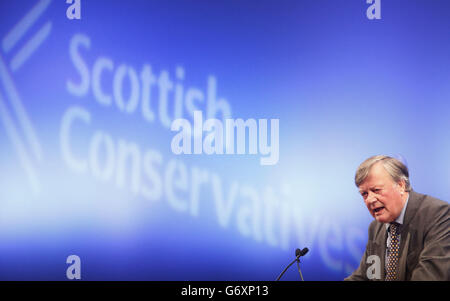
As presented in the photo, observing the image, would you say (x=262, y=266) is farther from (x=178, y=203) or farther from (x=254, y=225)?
(x=178, y=203)

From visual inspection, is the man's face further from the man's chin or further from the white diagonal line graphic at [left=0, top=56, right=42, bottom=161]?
the white diagonal line graphic at [left=0, top=56, right=42, bottom=161]

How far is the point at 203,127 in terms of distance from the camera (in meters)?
3.39

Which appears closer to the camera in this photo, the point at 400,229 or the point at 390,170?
the point at 400,229

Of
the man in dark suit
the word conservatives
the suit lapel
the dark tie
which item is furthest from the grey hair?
the word conservatives

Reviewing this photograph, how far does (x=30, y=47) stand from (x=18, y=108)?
491 mm

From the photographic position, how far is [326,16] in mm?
3424

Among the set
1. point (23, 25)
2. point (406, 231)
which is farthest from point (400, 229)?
point (23, 25)

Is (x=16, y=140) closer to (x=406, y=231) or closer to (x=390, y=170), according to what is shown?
(x=390, y=170)

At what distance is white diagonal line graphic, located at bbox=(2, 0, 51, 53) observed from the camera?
3.46 metres

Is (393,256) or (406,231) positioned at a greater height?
(406,231)

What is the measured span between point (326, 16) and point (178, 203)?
186 centimetres

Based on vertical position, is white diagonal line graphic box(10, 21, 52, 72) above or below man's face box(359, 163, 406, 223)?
above

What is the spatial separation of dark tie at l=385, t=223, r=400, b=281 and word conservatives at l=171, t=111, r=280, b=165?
3.89 feet

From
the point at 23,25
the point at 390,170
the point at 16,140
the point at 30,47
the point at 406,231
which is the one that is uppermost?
the point at 23,25
